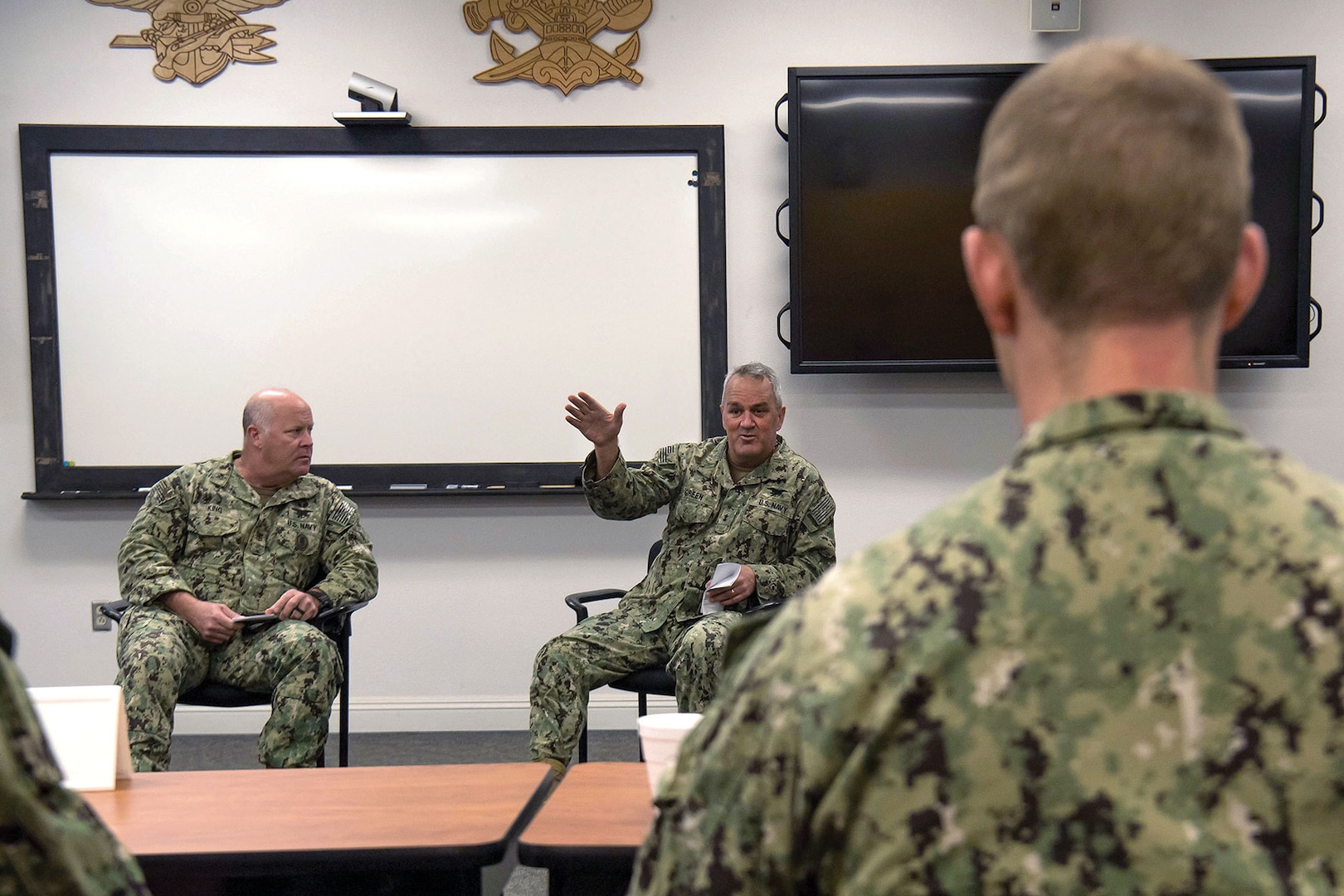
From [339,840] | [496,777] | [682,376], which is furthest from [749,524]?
[339,840]

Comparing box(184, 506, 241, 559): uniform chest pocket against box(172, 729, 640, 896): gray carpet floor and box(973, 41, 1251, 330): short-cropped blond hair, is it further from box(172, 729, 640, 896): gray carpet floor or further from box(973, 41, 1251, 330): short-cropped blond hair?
box(973, 41, 1251, 330): short-cropped blond hair

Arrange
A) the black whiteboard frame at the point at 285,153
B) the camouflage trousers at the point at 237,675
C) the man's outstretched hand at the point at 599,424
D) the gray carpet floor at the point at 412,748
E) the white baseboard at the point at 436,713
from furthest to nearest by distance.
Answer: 1. the white baseboard at the point at 436,713
2. the black whiteboard frame at the point at 285,153
3. the gray carpet floor at the point at 412,748
4. the man's outstretched hand at the point at 599,424
5. the camouflage trousers at the point at 237,675

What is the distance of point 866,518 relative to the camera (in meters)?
4.05

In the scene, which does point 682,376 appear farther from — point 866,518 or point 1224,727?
point 1224,727

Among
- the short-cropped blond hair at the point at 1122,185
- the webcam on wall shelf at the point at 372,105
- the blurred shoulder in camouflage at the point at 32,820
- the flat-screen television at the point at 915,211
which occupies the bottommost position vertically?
the blurred shoulder in camouflage at the point at 32,820

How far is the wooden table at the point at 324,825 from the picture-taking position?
53.2 inches

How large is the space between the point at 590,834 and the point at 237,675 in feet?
6.21

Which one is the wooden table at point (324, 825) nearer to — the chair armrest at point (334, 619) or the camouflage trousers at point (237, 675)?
the camouflage trousers at point (237, 675)

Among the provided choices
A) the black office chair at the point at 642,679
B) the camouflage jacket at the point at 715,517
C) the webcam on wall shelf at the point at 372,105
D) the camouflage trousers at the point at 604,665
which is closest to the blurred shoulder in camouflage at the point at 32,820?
the camouflage trousers at the point at 604,665

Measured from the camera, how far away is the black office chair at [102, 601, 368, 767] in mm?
2953

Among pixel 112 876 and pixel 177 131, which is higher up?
pixel 177 131

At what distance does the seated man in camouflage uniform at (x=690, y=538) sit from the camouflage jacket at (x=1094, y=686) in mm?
2352

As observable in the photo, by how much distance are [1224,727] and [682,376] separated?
347cm

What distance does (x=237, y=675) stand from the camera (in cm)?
297
